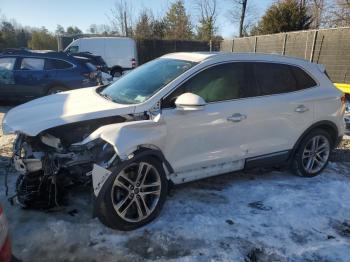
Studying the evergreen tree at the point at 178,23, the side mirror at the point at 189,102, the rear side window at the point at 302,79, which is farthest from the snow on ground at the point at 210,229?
the evergreen tree at the point at 178,23

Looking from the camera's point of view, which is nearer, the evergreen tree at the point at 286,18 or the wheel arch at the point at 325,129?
the wheel arch at the point at 325,129

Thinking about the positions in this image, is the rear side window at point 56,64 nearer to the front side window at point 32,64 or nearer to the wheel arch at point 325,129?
the front side window at point 32,64

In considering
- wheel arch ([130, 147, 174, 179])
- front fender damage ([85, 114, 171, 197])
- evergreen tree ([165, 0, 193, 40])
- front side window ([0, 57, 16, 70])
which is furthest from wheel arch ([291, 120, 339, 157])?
evergreen tree ([165, 0, 193, 40])

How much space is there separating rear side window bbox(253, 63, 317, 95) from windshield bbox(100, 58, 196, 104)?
1.03 meters

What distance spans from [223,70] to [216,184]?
61.5 inches

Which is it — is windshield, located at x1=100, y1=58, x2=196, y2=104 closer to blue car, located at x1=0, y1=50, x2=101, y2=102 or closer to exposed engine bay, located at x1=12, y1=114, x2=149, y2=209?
exposed engine bay, located at x1=12, y1=114, x2=149, y2=209

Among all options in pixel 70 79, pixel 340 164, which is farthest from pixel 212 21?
pixel 340 164

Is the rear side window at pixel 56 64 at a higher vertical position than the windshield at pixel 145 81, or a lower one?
lower

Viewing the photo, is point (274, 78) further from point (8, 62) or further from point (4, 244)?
point (8, 62)

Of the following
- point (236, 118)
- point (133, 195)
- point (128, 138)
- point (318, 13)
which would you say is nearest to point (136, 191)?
point (133, 195)

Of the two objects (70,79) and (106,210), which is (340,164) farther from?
(70,79)

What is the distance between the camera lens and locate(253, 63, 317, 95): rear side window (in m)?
4.95

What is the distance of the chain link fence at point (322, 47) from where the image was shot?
38.4ft

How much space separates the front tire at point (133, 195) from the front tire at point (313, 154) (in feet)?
7.69
